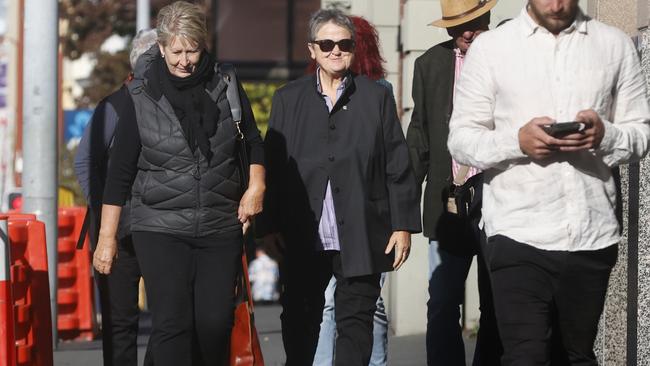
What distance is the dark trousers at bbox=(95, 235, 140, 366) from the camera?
7551mm

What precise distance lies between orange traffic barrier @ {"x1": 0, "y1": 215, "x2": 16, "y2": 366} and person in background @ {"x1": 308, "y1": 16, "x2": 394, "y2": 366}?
147 centimetres

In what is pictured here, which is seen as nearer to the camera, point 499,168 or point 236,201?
point 499,168

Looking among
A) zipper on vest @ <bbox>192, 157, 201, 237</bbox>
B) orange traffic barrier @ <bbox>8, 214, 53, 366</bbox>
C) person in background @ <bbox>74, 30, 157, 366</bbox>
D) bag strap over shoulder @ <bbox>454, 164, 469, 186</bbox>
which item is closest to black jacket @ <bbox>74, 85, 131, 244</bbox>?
person in background @ <bbox>74, 30, 157, 366</bbox>

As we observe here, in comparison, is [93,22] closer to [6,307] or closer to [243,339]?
[6,307]

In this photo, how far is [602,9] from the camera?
25.9 feet

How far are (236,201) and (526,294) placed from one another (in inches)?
67.8

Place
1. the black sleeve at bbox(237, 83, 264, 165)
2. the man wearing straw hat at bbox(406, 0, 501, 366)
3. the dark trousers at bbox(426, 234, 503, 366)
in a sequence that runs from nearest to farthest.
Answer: the black sleeve at bbox(237, 83, 264, 165)
the man wearing straw hat at bbox(406, 0, 501, 366)
the dark trousers at bbox(426, 234, 503, 366)

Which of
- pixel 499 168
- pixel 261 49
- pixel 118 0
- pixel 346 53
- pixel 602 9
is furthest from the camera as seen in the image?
pixel 118 0

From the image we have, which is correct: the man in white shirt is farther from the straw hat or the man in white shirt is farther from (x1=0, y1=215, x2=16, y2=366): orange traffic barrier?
(x1=0, y1=215, x2=16, y2=366): orange traffic barrier

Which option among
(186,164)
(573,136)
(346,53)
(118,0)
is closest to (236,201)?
(186,164)

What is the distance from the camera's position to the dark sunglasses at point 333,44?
7000 millimetres

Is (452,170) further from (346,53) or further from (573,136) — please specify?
(573,136)

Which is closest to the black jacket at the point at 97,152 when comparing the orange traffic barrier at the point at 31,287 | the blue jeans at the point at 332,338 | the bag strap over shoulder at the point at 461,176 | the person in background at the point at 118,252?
the person in background at the point at 118,252

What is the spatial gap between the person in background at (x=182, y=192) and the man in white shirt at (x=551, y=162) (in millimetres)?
1435
